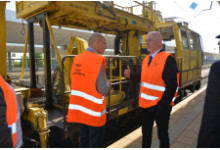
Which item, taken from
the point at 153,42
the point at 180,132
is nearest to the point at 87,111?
the point at 153,42

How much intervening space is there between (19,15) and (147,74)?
4.00m

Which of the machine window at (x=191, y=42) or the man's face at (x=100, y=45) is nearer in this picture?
the man's face at (x=100, y=45)

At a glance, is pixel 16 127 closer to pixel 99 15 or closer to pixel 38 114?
pixel 38 114

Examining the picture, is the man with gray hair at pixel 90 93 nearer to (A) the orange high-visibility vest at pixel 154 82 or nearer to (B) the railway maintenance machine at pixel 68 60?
(A) the orange high-visibility vest at pixel 154 82

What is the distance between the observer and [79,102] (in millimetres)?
2084

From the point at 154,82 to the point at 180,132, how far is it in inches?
60.6

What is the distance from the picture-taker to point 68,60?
13.8 feet

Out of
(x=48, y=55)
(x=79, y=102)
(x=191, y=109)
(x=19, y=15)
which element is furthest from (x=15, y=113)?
(x=191, y=109)

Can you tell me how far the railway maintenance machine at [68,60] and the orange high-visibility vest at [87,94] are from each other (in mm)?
728

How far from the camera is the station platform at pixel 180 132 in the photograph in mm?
2742

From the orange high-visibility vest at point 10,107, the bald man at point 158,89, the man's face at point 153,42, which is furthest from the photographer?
the man's face at point 153,42

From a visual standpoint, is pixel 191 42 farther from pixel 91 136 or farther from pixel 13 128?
pixel 13 128

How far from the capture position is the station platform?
108 inches

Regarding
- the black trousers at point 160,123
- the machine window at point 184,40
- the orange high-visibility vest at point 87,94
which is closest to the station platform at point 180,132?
the black trousers at point 160,123
